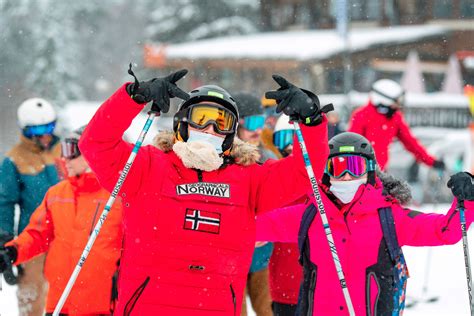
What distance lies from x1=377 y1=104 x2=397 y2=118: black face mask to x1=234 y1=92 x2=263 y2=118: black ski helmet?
237cm

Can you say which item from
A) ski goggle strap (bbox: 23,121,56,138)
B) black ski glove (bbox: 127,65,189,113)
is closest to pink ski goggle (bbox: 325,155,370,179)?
black ski glove (bbox: 127,65,189,113)

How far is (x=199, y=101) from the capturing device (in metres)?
3.75

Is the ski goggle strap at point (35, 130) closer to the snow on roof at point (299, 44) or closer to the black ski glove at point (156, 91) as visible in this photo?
the black ski glove at point (156, 91)

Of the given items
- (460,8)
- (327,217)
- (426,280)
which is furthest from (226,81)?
(327,217)

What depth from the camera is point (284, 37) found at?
3453 centimetres

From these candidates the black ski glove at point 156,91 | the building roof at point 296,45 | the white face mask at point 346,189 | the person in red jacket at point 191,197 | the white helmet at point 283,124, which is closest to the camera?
the black ski glove at point 156,91

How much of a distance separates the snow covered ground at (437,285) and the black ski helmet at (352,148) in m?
3.99

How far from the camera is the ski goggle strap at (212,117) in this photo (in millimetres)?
3684

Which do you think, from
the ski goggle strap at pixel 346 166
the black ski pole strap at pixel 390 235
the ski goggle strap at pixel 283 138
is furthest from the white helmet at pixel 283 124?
the black ski pole strap at pixel 390 235

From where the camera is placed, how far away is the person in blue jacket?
6.39m

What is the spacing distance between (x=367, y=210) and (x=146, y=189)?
1.10 m

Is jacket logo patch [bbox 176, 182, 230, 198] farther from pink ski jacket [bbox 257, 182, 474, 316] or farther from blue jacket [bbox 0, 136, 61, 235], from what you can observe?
blue jacket [bbox 0, 136, 61, 235]

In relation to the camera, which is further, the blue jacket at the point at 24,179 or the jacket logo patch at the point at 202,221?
the blue jacket at the point at 24,179

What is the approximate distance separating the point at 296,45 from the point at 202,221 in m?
28.5
